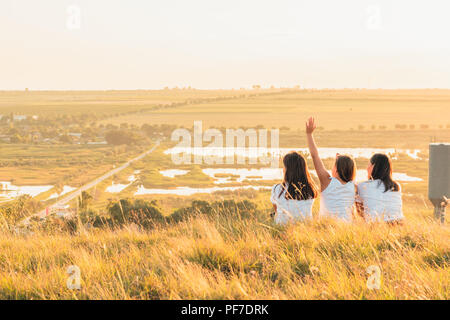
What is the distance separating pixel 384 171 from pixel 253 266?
8.83ft

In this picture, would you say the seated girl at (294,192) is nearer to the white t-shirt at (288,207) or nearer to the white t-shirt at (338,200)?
the white t-shirt at (288,207)

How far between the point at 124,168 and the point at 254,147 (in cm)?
6123

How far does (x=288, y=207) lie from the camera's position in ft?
20.3

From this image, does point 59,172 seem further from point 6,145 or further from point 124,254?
point 124,254

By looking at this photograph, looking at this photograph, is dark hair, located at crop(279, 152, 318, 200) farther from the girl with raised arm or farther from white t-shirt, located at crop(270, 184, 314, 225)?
the girl with raised arm

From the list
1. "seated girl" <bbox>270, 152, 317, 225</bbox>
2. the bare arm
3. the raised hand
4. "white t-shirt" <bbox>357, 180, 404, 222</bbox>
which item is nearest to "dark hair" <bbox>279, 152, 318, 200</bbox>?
"seated girl" <bbox>270, 152, 317, 225</bbox>

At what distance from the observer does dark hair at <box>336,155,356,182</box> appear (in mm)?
6168

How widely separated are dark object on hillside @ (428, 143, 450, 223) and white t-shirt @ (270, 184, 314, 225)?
8.82ft

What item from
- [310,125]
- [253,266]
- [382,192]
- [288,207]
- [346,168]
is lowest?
[253,266]

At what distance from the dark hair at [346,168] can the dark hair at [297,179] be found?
0.46 m

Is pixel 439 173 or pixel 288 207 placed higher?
pixel 439 173

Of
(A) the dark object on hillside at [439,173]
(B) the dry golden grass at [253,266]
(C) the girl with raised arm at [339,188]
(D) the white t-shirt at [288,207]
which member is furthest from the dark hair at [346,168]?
(A) the dark object on hillside at [439,173]

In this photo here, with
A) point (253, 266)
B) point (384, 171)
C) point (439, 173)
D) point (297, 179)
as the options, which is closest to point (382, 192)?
→ point (384, 171)

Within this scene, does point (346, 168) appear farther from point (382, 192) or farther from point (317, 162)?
point (382, 192)
